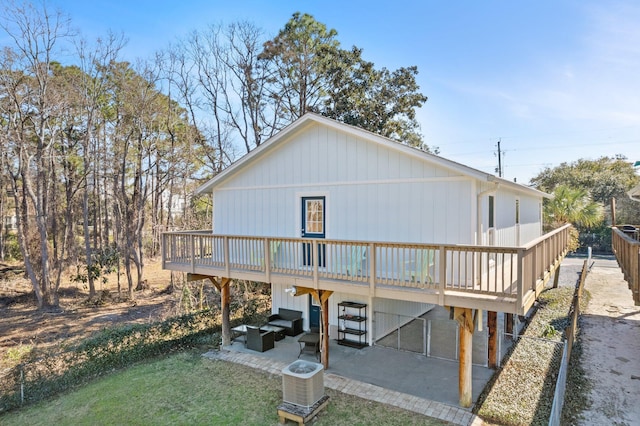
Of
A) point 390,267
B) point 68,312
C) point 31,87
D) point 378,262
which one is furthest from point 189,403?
point 31,87

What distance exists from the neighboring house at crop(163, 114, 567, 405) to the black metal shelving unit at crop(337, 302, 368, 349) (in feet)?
0.41

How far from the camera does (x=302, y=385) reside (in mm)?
6730

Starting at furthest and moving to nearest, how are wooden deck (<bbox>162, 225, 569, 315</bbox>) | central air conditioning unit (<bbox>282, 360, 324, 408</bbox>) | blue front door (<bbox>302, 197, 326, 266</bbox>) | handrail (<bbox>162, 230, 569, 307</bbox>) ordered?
blue front door (<bbox>302, 197, 326, 266</bbox>), central air conditioning unit (<bbox>282, 360, 324, 408</bbox>), handrail (<bbox>162, 230, 569, 307</bbox>), wooden deck (<bbox>162, 225, 569, 315</bbox>)

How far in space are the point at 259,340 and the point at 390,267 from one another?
4.20m

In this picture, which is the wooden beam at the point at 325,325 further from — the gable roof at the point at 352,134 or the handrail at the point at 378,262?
the gable roof at the point at 352,134

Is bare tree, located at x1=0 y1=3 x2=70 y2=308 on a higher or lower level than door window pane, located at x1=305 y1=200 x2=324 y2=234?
higher

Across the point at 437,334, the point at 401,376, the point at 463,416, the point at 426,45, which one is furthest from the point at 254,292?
the point at 426,45

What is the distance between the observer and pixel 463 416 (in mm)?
6535

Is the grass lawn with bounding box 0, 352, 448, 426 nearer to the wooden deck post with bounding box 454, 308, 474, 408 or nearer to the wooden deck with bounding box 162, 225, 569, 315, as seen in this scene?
the wooden deck post with bounding box 454, 308, 474, 408

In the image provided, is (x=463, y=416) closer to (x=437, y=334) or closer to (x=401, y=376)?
(x=401, y=376)

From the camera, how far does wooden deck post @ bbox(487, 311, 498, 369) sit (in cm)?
839

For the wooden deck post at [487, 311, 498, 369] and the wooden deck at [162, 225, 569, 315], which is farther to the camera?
the wooden deck post at [487, 311, 498, 369]

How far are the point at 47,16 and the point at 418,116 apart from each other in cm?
2044

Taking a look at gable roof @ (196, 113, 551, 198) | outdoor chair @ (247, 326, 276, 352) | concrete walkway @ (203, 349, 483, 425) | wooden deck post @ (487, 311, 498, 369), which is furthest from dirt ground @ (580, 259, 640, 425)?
outdoor chair @ (247, 326, 276, 352)
